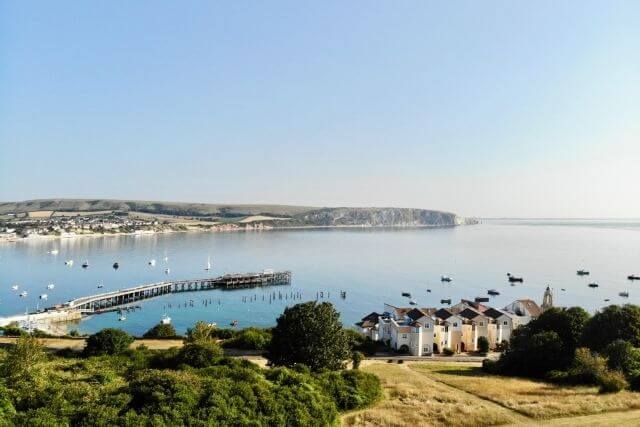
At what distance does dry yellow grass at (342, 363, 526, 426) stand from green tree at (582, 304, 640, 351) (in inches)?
517

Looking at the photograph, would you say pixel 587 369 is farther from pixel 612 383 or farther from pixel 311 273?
pixel 311 273

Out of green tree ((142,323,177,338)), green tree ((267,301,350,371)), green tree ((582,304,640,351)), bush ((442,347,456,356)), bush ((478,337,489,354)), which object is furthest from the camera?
bush ((478,337,489,354))

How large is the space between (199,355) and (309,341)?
21.4 ft

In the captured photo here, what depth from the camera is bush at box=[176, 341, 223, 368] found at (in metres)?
25.6

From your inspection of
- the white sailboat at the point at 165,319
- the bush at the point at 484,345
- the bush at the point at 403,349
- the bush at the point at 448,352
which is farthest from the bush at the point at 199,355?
the white sailboat at the point at 165,319

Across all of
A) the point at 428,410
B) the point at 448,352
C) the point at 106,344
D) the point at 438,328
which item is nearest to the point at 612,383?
the point at 428,410

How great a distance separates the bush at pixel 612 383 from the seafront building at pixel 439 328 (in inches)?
744

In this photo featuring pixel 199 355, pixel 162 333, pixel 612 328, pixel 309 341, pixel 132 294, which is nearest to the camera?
pixel 199 355

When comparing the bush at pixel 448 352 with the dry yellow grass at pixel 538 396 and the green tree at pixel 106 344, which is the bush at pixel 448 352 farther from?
the green tree at pixel 106 344

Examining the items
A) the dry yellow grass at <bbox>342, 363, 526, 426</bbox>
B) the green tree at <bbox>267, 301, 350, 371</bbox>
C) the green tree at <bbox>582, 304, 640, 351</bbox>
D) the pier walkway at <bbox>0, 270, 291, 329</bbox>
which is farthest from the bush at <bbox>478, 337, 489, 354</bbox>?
the pier walkway at <bbox>0, 270, 291, 329</bbox>

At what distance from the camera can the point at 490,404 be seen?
79.0 feet

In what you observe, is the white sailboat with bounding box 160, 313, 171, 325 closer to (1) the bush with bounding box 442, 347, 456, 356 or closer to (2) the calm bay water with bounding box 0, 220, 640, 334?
(2) the calm bay water with bounding box 0, 220, 640, 334

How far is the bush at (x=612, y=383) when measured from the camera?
25922mm

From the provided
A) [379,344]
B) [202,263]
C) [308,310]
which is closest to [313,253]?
[202,263]
